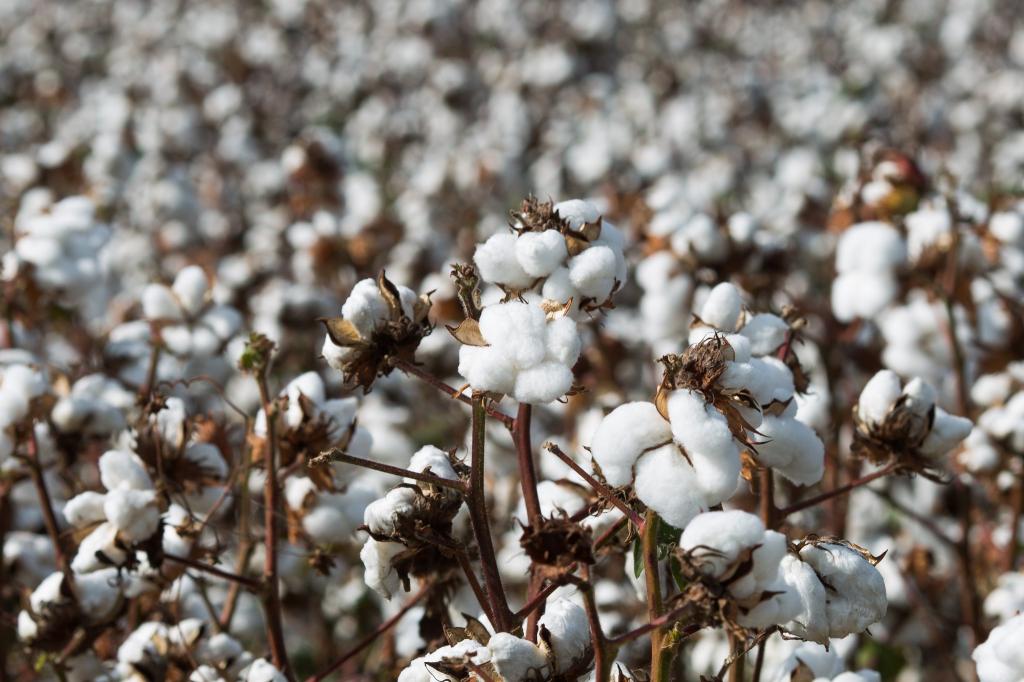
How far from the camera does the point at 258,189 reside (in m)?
6.09

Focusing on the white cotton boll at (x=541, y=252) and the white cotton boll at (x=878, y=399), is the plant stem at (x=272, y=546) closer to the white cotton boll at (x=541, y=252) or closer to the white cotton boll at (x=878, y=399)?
the white cotton boll at (x=541, y=252)

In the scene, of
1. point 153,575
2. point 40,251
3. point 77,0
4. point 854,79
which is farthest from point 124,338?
point 77,0

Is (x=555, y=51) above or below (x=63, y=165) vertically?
above

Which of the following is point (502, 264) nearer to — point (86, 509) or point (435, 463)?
point (435, 463)

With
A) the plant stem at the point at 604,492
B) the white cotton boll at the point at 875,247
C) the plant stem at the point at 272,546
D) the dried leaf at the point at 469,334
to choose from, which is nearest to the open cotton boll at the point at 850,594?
the plant stem at the point at 604,492

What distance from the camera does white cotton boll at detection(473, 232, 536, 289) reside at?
1.41 meters

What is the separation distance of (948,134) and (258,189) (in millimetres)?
3901

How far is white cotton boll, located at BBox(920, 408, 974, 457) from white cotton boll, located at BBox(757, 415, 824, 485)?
31 centimetres

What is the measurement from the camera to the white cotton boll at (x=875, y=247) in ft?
8.85

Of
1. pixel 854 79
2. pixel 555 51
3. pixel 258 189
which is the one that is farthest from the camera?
pixel 555 51

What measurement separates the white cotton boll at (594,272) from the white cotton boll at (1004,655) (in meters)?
0.60

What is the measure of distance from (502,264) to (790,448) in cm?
39

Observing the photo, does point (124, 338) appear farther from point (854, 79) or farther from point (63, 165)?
point (854, 79)

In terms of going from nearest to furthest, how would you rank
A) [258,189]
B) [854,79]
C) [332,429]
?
[332,429], [258,189], [854,79]
